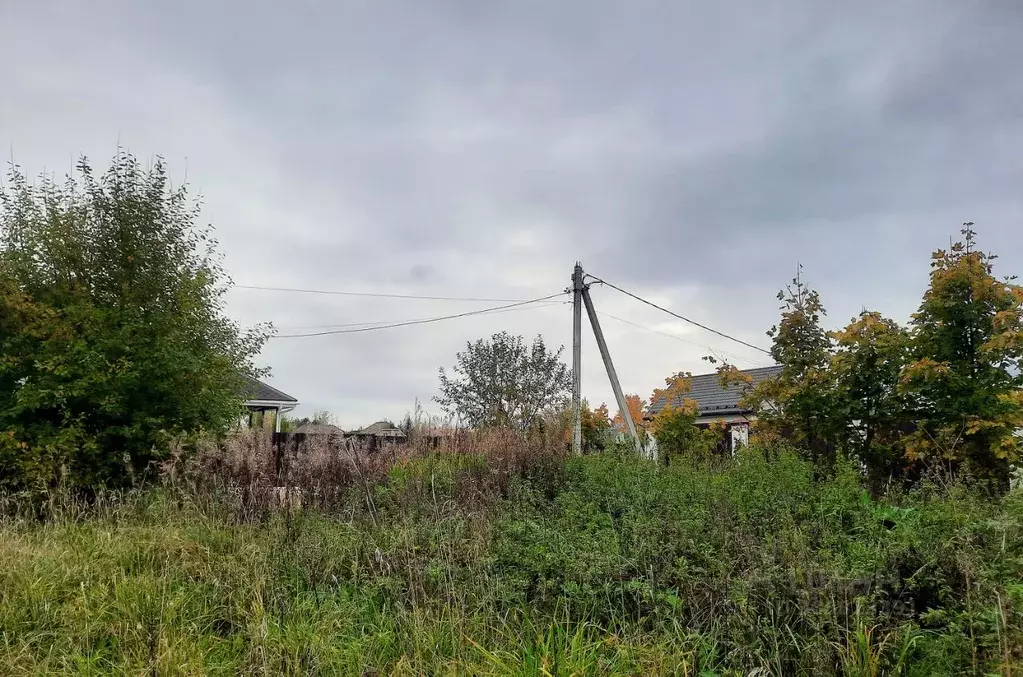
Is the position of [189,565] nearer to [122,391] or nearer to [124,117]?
[122,391]

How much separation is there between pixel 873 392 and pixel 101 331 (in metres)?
8.23

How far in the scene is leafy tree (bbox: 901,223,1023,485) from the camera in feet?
20.7

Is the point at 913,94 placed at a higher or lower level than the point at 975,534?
higher

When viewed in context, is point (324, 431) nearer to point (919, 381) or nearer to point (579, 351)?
point (579, 351)

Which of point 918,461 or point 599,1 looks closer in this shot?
point 599,1

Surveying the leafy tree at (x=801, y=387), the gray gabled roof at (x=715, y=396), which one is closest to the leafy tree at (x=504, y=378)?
the gray gabled roof at (x=715, y=396)

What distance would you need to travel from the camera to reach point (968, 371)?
668cm

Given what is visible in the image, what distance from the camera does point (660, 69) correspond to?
6.72 m

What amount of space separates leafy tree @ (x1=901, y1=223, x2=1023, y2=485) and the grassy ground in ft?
6.01

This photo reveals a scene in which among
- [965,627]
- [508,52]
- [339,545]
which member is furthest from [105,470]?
[965,627]

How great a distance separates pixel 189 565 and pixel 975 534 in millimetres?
4588

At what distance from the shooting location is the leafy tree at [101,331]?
22.2 feet

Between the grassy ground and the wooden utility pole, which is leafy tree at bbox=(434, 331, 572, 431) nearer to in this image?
the wooden utility pole

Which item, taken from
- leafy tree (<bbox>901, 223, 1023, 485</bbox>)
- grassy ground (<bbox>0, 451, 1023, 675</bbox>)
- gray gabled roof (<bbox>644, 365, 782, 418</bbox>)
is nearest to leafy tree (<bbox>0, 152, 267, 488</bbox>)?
grassy ground (<bbox>0, 451, 1023, 675</bbox>)
